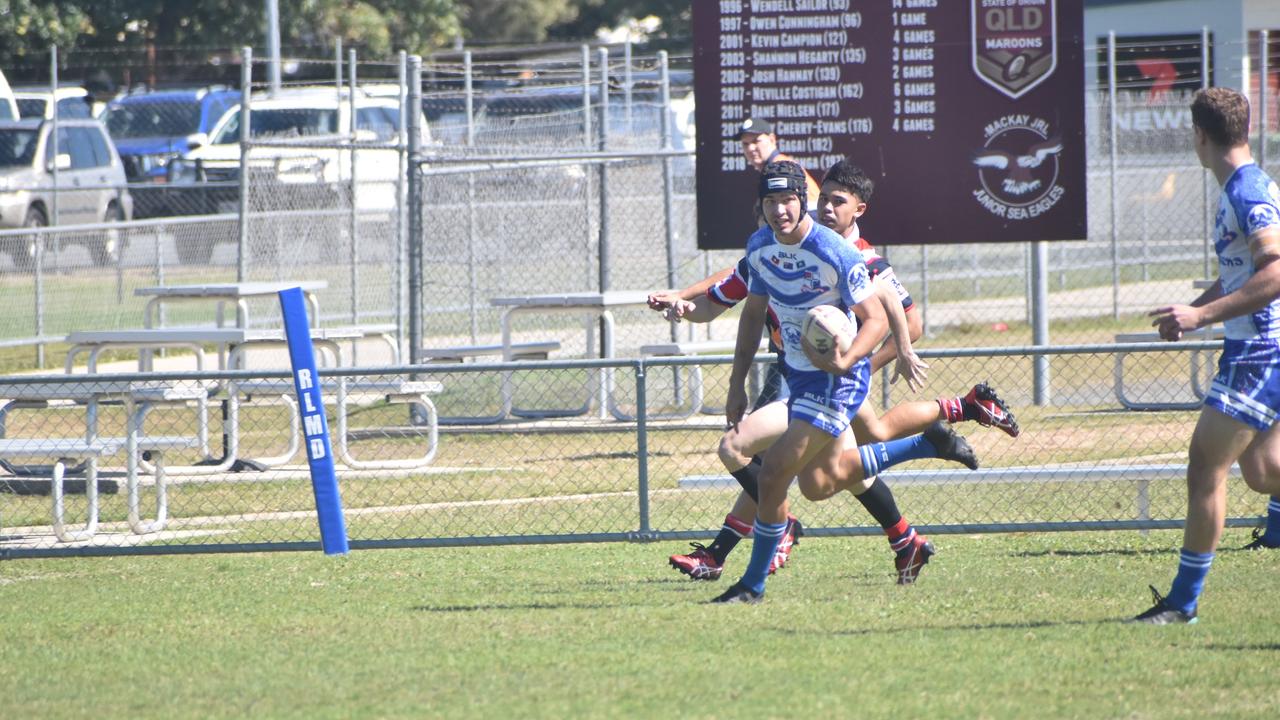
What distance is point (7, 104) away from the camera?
2728 centimetres

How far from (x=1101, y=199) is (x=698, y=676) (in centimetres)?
1676

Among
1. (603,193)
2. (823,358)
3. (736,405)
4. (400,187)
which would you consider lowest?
(736,405)

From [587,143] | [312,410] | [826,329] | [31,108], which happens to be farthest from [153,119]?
[826,329]

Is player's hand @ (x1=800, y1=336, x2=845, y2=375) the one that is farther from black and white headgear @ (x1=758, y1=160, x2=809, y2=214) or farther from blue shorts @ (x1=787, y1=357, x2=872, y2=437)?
black and white headgear @ (x1=758, y1=160, x2=809, y2=214)

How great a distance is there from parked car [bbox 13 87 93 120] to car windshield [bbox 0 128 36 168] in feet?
4.89

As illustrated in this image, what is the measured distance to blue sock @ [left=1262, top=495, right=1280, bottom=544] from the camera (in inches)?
322

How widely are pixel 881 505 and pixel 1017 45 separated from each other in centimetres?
607

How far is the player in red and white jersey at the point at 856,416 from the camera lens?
288 inches

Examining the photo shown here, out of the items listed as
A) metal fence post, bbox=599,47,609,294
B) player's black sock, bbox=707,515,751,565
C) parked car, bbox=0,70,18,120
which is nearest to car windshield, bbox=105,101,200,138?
parked car, bbox=0,70,18,120

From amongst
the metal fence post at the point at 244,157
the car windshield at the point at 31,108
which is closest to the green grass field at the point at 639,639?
the metal fence post at the point at 244,157

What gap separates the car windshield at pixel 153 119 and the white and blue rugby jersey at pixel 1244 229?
79.6 ft

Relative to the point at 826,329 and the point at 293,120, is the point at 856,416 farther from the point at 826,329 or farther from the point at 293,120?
the point at 293,120

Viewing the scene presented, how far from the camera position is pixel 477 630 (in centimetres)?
672

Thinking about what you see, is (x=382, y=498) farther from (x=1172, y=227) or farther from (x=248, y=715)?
(x=1172, y=227)
